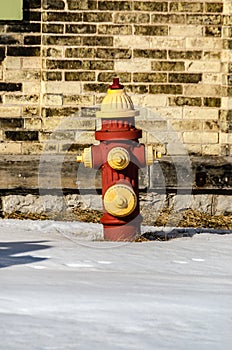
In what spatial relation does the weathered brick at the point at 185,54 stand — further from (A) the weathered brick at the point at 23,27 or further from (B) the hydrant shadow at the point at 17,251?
(B) the hydrant shadow at the point at 17,251

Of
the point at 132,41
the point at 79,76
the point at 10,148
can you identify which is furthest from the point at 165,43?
the point at 10,148

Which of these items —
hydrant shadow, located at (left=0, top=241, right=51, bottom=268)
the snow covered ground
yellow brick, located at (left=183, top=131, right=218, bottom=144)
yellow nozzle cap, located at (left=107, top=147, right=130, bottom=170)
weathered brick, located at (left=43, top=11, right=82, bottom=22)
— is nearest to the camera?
the snow covered ground

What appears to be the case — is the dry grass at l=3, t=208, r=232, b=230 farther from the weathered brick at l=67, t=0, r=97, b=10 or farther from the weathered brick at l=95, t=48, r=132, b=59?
the weathered brick at l=67, t=0, r=97, b=10

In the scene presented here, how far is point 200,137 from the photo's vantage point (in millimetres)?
9133

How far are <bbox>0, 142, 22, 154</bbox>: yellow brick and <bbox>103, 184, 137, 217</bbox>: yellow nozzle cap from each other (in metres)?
3.15

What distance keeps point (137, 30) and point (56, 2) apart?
0.82 metres

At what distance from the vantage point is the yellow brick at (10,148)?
29.6 feet

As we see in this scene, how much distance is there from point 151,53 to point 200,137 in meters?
0.95

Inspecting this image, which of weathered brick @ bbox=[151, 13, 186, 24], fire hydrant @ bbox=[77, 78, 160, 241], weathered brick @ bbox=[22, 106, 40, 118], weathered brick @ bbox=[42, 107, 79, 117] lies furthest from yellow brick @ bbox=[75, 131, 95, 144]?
fire hydrant @ bbox=[77, 78, 160, 241]

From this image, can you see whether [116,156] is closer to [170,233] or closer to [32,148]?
[170,233]

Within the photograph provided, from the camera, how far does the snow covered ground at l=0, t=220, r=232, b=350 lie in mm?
3273

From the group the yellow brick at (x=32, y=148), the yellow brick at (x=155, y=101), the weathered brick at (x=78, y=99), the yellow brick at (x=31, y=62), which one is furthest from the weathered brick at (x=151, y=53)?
the yellow brick at (x=32, y=148)

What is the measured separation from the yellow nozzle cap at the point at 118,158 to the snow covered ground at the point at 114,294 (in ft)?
1.64

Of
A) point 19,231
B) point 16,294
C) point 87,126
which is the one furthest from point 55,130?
point 16,294
